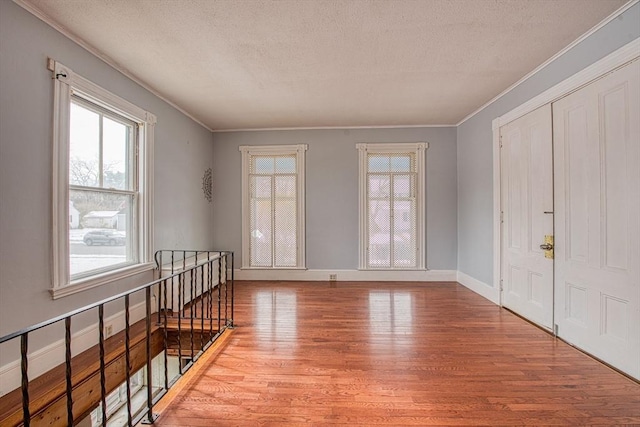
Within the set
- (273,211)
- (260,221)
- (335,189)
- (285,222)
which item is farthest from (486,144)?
(260,221)

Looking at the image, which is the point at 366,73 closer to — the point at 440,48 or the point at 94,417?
the point at 440,48

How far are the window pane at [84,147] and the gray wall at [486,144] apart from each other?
174 inches

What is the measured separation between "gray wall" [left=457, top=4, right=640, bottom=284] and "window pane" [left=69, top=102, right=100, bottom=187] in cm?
441

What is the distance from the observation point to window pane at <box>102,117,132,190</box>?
9.80ft

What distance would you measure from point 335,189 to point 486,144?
240 centimetres

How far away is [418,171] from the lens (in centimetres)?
517

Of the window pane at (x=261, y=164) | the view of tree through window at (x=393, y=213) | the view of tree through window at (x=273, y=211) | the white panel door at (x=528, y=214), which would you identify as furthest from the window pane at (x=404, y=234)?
the window pane at (x=261, y=164)

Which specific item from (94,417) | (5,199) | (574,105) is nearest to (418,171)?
(574,105)

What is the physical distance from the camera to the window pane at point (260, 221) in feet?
17.6

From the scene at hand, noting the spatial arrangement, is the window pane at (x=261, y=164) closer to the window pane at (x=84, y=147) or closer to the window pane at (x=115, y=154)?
the window pane at (x=115, y=154)

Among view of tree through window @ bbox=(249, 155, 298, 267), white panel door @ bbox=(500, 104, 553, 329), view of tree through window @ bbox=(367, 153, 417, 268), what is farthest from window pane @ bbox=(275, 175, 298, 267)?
white panel door @ bbox=(500, 104, 553, 329)

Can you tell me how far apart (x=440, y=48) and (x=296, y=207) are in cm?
330

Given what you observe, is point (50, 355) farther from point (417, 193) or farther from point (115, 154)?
point (417, 193)

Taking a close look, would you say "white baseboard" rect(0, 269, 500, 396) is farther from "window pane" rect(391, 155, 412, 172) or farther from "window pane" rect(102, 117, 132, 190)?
"window pane" rect(391, 155, 412, 172)
